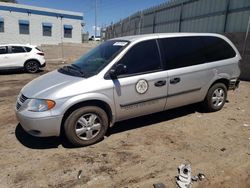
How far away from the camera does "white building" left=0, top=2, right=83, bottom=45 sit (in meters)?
31.4

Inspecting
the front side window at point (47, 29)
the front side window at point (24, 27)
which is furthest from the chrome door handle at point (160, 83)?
the front side window at point (47, 29)

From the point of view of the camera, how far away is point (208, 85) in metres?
5.59

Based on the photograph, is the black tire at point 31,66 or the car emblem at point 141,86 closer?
the car emblem at point 141,86

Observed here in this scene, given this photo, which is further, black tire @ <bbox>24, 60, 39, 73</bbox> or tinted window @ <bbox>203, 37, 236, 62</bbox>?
black tire @ <bbox>24, 60, 39, 73</bbox>

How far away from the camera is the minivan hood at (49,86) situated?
13.4ft

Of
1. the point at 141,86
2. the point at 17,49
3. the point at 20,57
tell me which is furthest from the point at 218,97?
the point at 17,49

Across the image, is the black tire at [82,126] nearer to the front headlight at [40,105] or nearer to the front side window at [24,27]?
the front headlight at [40,105]

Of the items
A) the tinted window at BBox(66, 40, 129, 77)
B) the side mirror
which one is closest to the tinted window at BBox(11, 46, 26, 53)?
the tinted window at BBox(66, 40, 129, 77)

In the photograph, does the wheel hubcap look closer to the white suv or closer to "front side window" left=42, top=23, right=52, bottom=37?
the white suv

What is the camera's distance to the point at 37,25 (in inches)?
1323

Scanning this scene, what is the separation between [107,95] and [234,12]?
8.68 meters

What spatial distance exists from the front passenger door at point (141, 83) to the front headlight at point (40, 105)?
42.4 inches

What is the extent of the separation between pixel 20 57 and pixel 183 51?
10.5 metres

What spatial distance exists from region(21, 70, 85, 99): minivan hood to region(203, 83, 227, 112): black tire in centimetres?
299
